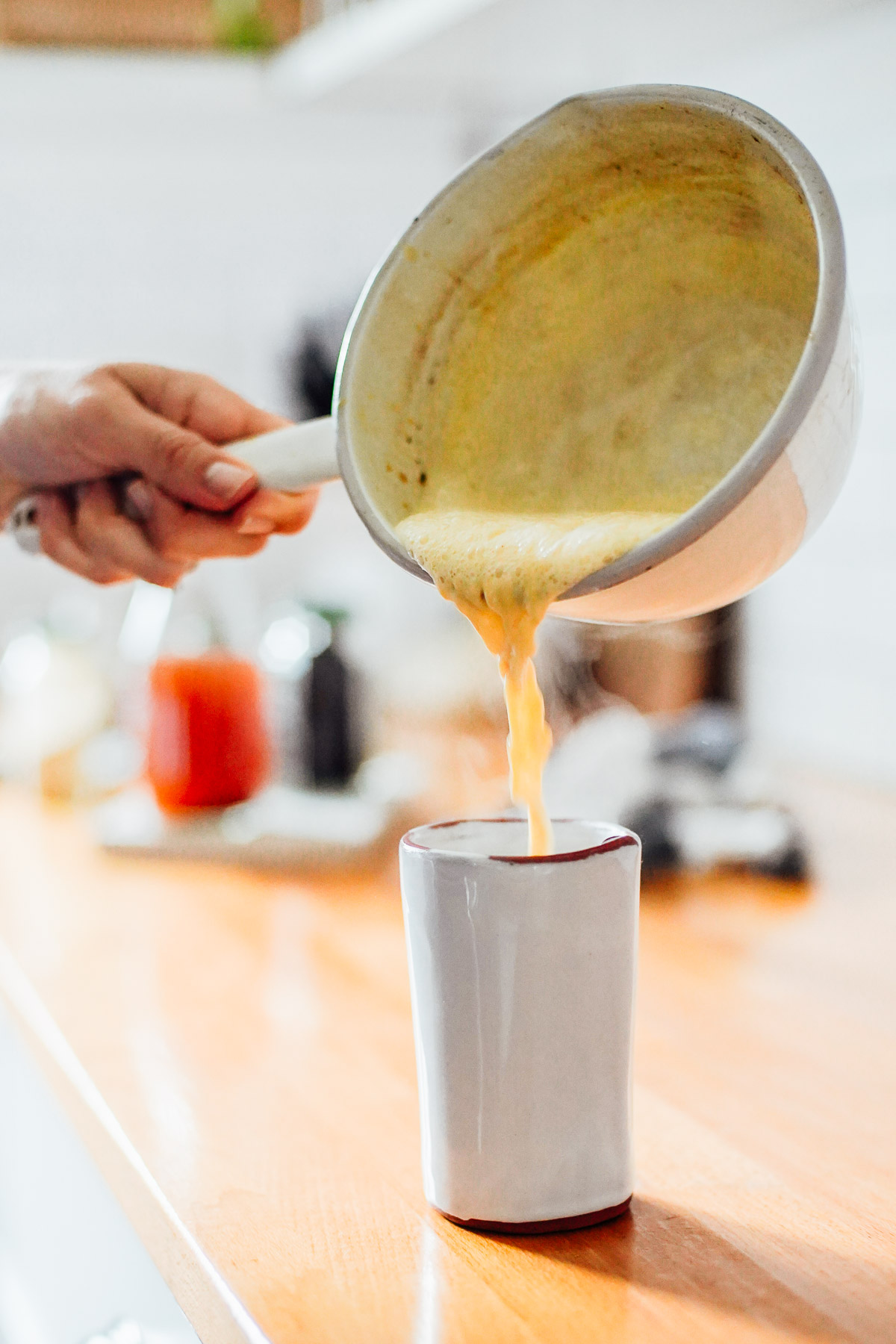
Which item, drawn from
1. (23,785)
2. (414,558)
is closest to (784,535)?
(414,558)

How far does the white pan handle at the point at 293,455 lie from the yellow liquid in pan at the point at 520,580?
113mm

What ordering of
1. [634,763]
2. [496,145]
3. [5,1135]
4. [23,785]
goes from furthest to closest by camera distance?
[23,785], [634,763], [5,1135], [496,145]

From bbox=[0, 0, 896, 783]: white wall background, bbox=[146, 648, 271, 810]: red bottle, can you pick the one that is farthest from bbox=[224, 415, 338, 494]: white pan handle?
bbox=[0, 0, 896, 783]: white wall background

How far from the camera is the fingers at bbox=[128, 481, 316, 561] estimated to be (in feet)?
2.61

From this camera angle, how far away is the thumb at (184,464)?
2.46ft

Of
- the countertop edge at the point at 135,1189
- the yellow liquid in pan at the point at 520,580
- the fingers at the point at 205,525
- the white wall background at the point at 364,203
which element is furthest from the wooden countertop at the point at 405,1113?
the white wall background at the point at 364,203

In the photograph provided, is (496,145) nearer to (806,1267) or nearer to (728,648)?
(806,1267)

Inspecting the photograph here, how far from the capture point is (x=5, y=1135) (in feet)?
3.21

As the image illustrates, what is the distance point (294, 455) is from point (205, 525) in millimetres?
143

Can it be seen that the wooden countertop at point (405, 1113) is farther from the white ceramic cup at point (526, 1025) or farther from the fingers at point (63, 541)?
the fingers at point (63, 541)

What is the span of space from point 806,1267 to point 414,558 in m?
0.30

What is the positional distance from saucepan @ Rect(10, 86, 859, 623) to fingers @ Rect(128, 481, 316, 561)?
8cm

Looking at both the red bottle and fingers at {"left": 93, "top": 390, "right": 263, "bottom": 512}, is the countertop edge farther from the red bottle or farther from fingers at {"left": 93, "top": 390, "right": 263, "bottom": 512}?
the red bottle

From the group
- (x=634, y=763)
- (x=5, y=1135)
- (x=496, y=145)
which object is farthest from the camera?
(x=634, y=763)
